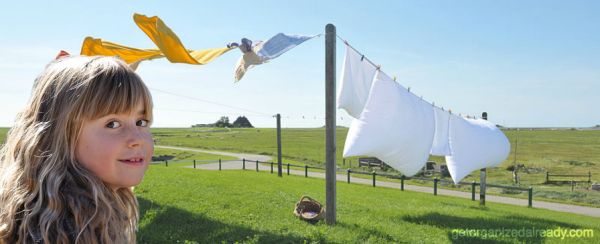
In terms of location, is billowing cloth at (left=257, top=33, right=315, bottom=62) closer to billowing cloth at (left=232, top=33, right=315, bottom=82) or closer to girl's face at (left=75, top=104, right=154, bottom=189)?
billowing cloth at (left=232, top=33, right=315, bottom=82)

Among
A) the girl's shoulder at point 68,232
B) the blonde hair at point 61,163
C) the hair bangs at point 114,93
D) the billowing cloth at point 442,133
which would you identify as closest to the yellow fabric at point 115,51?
the blonde hair at point 61,163

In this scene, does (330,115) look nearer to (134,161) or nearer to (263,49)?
(263,49)

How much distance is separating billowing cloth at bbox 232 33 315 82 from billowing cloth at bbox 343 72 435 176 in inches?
78.0

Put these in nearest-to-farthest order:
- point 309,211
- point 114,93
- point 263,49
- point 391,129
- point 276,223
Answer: point 114,93, point 263,49, point 276,223, point 391,129, point 309,211

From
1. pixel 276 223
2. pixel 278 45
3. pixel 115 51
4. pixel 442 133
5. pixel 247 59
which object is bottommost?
pixel 276 223

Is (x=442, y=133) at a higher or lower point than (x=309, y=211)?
higher

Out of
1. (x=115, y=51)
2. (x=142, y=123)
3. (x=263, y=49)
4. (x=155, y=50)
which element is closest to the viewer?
(x=142, y=123)

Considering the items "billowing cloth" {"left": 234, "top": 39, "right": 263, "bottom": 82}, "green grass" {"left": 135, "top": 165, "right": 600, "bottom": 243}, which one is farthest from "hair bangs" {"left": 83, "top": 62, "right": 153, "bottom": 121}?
"billowing cloth" {"left": 234, "top": 39, "right": 263, "bottom": 82}

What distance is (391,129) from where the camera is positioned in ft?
28.3

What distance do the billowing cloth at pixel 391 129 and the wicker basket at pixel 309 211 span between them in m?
1.29

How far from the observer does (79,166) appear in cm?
162

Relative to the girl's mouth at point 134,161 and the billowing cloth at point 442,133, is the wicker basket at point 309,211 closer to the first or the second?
the billowing cloth at point 442,133

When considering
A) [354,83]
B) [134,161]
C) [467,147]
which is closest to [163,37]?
[354,83]

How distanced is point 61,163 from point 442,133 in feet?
34.0
